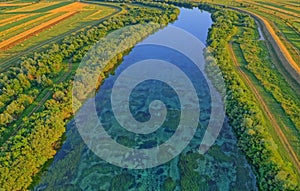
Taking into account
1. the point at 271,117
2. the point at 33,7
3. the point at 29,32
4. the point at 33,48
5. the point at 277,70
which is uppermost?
the point at 277,70

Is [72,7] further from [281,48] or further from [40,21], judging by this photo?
[281,48]

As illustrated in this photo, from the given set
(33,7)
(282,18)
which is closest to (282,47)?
(282,18)

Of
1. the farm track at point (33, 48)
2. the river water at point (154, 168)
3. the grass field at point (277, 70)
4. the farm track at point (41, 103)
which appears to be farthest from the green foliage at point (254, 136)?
the farm track at point (33, 48)

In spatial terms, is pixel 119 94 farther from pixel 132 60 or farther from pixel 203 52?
pixel 203 52

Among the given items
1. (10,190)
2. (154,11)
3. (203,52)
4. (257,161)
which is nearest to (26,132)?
(10,190)

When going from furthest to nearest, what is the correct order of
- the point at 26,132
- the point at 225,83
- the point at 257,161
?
the point at 225,83 → the point at 26,132 → the point at 257,161

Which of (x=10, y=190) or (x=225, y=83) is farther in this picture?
(x=225, y=83)
